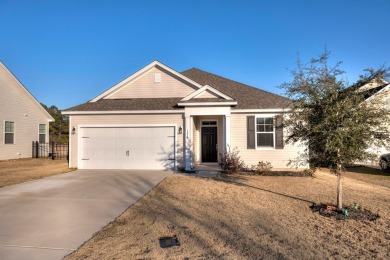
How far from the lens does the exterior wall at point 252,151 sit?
12719 millimetres

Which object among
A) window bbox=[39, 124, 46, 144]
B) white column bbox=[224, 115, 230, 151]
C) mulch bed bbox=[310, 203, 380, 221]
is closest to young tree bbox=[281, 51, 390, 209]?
mulch bed bbox=[310, 203, 380, 221]

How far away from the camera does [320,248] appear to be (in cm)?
413

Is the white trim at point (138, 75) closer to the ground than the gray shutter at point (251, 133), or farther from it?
farther from it

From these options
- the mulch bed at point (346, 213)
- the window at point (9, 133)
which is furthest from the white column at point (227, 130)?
the window at point (9, 133)

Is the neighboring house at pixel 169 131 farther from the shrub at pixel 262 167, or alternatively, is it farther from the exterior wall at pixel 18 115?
the exterior wall at pixel 18 115

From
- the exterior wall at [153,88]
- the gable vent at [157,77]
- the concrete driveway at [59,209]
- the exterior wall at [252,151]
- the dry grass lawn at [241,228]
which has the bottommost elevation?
the dry grass lawn at [241,228]

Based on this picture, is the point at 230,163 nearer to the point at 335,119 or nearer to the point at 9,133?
the point at 335,119

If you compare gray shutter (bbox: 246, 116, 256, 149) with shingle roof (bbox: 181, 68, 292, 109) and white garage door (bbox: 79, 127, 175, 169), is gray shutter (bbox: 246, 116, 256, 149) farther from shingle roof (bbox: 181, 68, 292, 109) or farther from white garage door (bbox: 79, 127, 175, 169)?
white garage door (bbox: 79, 127, 175, 169)

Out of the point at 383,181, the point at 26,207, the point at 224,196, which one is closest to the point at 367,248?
the point at 224,196

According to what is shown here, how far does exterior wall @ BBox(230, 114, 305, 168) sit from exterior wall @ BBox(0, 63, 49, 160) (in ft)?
54.0

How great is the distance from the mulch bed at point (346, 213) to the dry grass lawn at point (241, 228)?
20 cm

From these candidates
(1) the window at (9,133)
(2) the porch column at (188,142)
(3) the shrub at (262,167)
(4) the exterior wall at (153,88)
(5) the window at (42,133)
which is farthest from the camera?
(5) the window at (42,133)

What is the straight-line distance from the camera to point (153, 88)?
14.5 m

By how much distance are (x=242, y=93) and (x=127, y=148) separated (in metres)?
7.31
